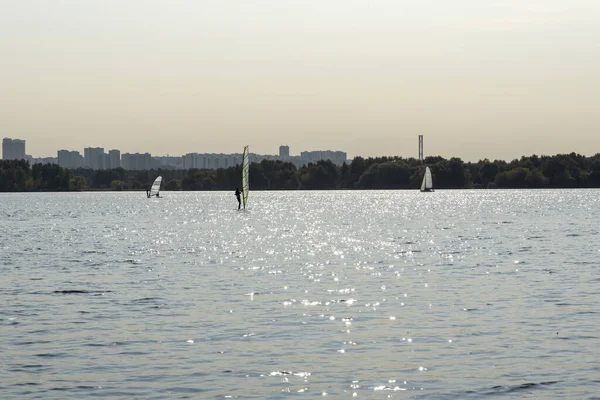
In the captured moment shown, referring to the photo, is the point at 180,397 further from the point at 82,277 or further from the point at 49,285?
the point at 82,277

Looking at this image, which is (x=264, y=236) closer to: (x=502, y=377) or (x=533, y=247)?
(x=533, y=247)

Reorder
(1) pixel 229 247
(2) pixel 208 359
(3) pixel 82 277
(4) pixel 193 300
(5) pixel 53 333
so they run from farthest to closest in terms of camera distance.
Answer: (1) pixel 229 247 → (3) pixel 82 277 → (4) pixel 193 300 → (5) pixel 53 333 → (2) pixel 208 359

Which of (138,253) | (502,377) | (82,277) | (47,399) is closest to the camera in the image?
(47,399)

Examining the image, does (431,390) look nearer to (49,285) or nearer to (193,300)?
(193,300)

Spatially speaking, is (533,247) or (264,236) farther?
(264,236)

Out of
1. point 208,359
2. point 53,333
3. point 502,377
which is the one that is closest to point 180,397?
point 208,359

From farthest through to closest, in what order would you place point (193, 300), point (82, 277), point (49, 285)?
point (82, 277)
point (49, 285)
point (193, 300)

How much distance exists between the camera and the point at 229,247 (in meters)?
73.1

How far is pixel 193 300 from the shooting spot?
3775cm

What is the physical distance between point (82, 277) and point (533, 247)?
33.5 metres

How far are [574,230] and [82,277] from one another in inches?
2288

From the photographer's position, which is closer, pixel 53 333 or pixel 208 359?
pixel 208 359

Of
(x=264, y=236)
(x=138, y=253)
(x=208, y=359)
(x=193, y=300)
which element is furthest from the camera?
(x=264, y=236)

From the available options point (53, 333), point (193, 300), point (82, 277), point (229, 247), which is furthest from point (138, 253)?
point (53, 333)
